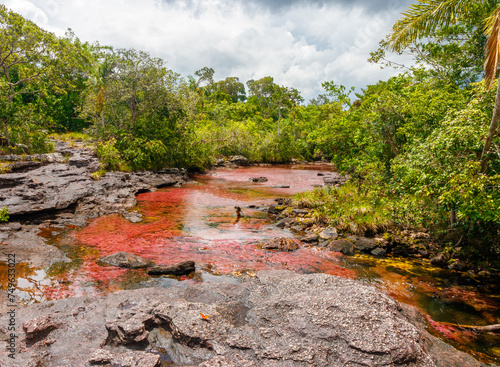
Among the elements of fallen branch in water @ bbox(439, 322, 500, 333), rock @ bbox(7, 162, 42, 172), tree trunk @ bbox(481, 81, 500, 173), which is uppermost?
tree trunk @ bbox(481, 81, 500, 173)

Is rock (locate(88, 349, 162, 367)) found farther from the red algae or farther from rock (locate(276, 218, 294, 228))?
rock (locate(276, 218, 294, 228))

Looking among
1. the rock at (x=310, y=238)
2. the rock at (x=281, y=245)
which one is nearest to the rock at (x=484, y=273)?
the rock at (x=310, y=238)

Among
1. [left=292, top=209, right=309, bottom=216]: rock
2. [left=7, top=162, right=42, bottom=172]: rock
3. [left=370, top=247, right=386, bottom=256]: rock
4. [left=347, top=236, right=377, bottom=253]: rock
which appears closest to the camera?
[left=370, top=247, right=386, bottom=256]: rock

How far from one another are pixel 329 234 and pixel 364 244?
1.40 meters

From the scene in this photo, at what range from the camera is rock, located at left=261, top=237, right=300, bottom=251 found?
31.5 ft

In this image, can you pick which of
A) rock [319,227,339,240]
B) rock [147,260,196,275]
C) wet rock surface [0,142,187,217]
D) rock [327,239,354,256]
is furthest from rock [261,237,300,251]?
wet rock surface [0,142,187,217]

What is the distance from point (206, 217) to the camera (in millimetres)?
13945

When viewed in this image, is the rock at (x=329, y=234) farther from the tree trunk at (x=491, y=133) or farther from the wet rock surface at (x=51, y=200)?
the wet rock surface at (x=51, y=200)

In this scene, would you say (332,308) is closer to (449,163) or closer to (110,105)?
(449,163)

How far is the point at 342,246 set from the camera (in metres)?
9.52

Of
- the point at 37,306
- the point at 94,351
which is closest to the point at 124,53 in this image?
the point at 37,306

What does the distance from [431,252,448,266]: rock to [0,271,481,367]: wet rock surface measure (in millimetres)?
4491

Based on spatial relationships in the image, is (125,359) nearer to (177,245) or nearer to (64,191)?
(177,245)

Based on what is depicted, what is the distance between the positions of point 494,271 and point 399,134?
5.96 m
